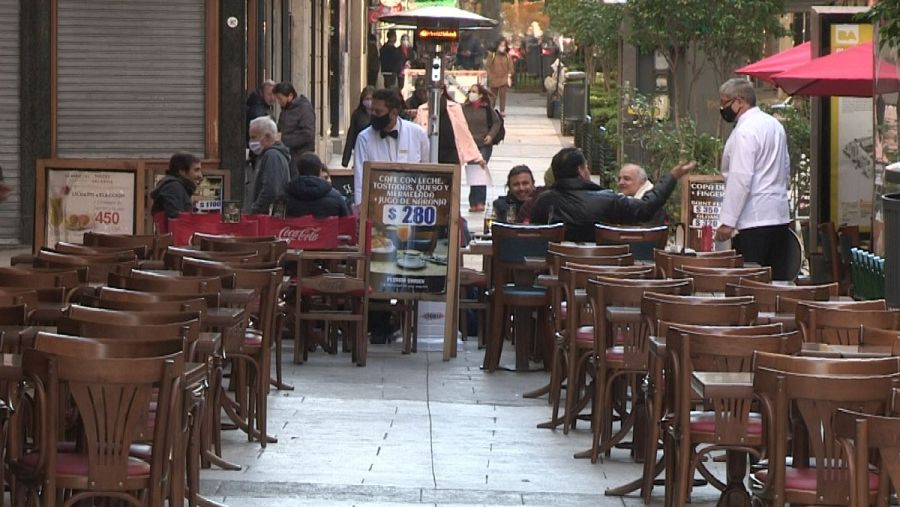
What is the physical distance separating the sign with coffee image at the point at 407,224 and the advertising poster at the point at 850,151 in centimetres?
446

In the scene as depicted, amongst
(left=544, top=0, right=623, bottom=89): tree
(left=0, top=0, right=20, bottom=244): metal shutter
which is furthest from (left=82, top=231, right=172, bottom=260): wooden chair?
(left=544, top=0, right=623, bottom=89): tree

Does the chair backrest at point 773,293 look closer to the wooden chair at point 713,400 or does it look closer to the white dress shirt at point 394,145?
the wooden chair at point 713,400

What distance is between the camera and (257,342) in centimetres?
1116

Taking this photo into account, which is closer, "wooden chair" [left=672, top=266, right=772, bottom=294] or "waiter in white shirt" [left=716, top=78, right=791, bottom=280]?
"wooden chair" [left=672, top=266, right=772, bottom=294]

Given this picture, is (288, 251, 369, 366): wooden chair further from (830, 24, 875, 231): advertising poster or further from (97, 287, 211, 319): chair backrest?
(830, 24, 875, 231): advertising poster

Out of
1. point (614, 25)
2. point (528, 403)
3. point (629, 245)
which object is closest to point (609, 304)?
point (528, 403)

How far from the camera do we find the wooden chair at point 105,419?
7.07m

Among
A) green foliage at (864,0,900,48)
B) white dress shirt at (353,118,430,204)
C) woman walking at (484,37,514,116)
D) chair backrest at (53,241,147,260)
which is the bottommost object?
chair backrest at (53,241,147,260)

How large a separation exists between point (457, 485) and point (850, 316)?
7.33ft

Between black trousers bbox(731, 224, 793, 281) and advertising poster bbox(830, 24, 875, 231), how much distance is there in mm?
3065

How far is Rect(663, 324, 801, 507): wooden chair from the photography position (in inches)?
320

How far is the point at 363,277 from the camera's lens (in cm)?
1417

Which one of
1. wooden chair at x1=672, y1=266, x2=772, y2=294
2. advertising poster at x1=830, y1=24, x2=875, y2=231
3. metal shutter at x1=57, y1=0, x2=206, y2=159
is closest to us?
wooden chair at x1=672, y1=266, x2=772, y2=294

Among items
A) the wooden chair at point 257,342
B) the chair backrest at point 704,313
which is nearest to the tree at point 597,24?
the wooden chair at point 257,342
